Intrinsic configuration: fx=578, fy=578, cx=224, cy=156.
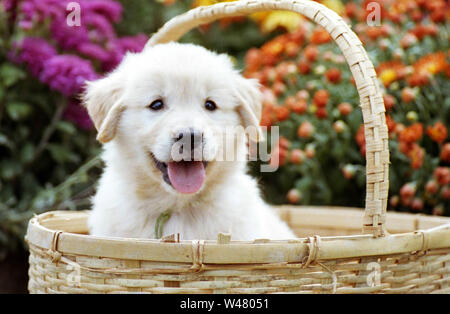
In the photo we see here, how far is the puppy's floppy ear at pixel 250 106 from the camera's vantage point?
9.12ft

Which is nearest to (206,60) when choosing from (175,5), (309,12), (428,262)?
(309,12)

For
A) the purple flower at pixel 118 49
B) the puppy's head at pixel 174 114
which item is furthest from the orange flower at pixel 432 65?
the purple flower at pixel 118 49

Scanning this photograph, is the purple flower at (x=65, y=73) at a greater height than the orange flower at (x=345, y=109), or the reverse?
the purple flower at (x=65, y=73)

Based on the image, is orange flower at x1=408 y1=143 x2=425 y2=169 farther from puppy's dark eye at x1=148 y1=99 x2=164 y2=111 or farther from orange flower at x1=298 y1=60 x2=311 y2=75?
puppy's dark eye at x1=148 y1=99 x2=164 y2=111

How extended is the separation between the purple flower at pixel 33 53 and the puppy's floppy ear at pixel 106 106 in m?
1.64

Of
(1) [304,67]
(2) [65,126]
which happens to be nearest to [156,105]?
(2) [65,126]

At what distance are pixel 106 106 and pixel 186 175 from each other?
534 millimetres

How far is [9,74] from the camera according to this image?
4.23 metres

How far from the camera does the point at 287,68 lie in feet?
15.5

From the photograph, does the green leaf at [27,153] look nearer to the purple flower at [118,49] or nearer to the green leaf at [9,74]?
the green leaf at [9,74]

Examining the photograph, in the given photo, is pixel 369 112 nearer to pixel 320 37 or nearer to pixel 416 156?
pixel 416 156

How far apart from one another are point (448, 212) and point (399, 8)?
1.62m

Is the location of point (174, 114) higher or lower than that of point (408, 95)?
lower

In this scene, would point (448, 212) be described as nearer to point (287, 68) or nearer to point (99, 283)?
point (287, 68)
